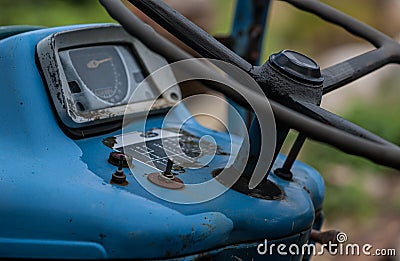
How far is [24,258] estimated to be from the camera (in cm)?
85

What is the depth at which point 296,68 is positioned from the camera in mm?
914

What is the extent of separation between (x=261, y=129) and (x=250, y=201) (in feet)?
0.35

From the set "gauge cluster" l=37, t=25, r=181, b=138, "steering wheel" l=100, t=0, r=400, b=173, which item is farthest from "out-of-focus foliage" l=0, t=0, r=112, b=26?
"steering wheel" l=100, t=0, r=400, b=173

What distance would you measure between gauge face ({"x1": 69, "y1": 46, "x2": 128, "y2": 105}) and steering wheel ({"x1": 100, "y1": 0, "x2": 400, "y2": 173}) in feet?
0.69

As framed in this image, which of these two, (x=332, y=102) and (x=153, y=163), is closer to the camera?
(x=153, y=163)

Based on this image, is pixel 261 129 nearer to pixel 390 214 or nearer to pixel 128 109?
pixel 128 109

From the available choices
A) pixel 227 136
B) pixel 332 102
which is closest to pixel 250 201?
pixel 227 136

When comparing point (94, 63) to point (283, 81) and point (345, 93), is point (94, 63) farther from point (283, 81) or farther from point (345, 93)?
point (345, 93)

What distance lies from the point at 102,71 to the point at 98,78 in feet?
0.07

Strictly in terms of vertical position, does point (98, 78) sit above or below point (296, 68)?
below

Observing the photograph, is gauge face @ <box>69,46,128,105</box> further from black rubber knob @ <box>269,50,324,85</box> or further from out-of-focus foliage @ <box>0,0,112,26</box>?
out-of-focus foliage @ <box>0,0,112,26</box>

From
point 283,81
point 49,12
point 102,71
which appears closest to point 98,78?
point 102,71

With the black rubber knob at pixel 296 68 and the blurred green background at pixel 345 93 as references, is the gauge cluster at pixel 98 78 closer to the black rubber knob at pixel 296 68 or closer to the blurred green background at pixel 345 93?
the black rubber knob at pixel 296 68

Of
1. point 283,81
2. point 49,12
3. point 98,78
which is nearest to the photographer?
point 283,81
